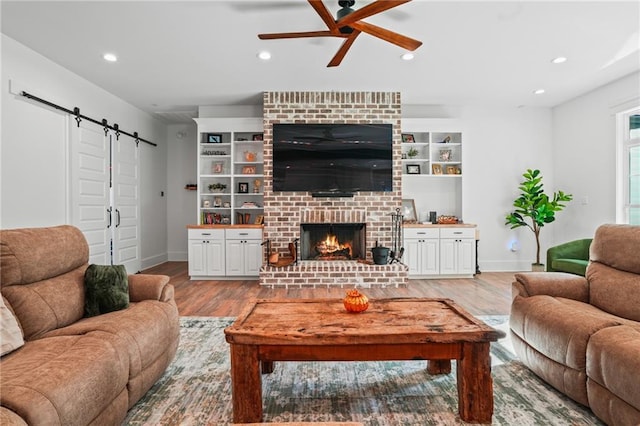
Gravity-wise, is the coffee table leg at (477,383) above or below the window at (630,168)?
below

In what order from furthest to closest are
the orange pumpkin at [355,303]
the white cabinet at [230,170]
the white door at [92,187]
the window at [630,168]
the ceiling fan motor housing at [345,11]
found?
1. the white cabinet at [230,170]
2. the window at [630,168]
3. the white door at [92,187]
4. the ceiling fan motor housing at [345,11]
5. the orange pumpkin at [355,303]

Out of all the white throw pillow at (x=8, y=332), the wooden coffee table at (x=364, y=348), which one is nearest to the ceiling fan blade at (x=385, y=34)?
the wooden coffee table at (x=364, y=348)

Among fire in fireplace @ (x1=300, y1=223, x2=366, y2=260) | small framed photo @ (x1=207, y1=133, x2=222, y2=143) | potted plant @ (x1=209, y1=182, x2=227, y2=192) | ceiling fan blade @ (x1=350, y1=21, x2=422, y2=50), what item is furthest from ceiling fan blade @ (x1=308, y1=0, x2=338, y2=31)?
potted plant @ (x1=209, y1=182, x2=227, y2=192)

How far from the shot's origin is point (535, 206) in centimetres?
545

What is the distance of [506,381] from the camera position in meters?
2.21

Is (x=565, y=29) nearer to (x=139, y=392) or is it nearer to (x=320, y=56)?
(x=320, y=56)

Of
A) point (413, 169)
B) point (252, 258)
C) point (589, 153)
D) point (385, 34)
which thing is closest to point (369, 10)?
point (385, 34)

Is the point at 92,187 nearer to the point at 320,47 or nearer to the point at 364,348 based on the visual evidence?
the point at 320,47

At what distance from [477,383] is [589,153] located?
500 cm

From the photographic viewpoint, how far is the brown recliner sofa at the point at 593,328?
161 centimetres

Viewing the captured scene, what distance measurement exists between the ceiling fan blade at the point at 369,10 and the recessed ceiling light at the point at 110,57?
2736 millimetres

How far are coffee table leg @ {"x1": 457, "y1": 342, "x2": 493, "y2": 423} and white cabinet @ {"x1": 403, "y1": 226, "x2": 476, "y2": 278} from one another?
11.8 ft

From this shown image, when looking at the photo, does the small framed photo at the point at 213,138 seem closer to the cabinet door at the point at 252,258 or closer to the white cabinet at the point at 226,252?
the white cabinet at the point at 226,252

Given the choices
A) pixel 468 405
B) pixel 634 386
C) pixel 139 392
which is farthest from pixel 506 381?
pixel 139 392
